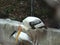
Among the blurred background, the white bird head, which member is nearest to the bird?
the white bird head

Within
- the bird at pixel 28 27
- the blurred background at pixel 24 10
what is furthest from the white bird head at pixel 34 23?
the blurred background at pixel 24 10

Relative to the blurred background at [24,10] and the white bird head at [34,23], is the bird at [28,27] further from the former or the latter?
the blurred background at [24,10]

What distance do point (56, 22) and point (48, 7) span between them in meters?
0.35

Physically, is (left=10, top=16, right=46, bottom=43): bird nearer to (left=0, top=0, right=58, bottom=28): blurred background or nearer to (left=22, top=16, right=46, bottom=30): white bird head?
(left=22, top=16, right=46, bottom=30): white bird head

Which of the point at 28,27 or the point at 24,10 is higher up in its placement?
the point at 24,10

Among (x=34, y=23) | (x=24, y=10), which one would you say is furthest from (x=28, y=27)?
(x=24, y=10)

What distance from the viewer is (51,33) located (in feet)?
16.1

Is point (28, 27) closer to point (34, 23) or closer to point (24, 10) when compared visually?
point (34, 23)

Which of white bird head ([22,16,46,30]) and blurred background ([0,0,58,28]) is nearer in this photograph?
white bird head ([22,16,46,30])

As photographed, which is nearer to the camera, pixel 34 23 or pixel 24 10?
pixel 34 23

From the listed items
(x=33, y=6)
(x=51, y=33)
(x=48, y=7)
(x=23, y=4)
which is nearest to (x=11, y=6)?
(x=23, y=4)

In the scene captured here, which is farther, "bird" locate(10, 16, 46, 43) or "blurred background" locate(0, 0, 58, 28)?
"blurred background" locate(0, 0, 58, 28)

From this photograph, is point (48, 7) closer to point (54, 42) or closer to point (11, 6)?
point (54, 42)

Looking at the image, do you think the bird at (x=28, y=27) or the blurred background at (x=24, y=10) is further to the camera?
the blurred background at (x=24, y=10)
